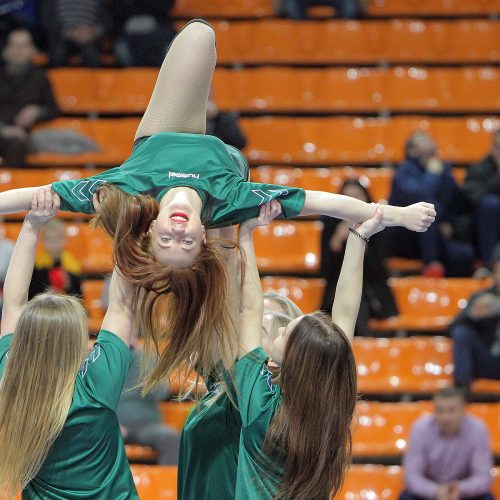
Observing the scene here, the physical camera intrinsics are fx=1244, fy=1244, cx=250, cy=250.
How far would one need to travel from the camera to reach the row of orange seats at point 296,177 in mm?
7434

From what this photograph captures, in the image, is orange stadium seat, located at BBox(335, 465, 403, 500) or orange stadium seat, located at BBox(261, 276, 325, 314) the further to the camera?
orange stadium seat, located at BBox(261, 276, 325, 314)

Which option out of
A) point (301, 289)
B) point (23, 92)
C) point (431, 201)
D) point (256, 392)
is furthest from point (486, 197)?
point (256, 392)

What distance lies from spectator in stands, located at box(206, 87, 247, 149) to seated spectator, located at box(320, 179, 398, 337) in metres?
0.91

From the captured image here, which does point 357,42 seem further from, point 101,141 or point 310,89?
point 101,141

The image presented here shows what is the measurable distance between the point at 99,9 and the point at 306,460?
219 inches

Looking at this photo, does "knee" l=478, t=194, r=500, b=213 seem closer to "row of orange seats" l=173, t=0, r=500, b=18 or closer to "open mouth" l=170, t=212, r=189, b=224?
"row of orange seats" l=173, t=0, r=500, b=18

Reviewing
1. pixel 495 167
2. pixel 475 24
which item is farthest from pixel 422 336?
pixel 475 24

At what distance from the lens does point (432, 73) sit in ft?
27.1

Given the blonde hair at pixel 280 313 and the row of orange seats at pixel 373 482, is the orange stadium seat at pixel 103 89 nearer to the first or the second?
the row of orange seats at pixel 373 482

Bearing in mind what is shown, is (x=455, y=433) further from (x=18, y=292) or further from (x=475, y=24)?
(x=475, y=24)

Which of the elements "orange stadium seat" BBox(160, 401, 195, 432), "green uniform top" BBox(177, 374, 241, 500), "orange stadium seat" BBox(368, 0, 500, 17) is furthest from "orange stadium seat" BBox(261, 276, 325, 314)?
"green uniform top" BBox(177, 374, 241, 500)

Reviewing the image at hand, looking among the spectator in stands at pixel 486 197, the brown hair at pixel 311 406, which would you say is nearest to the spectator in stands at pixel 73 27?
the spectator in stands at pixel 486 197

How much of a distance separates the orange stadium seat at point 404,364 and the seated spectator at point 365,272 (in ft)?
0.52

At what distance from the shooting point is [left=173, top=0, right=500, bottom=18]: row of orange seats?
344 inches
